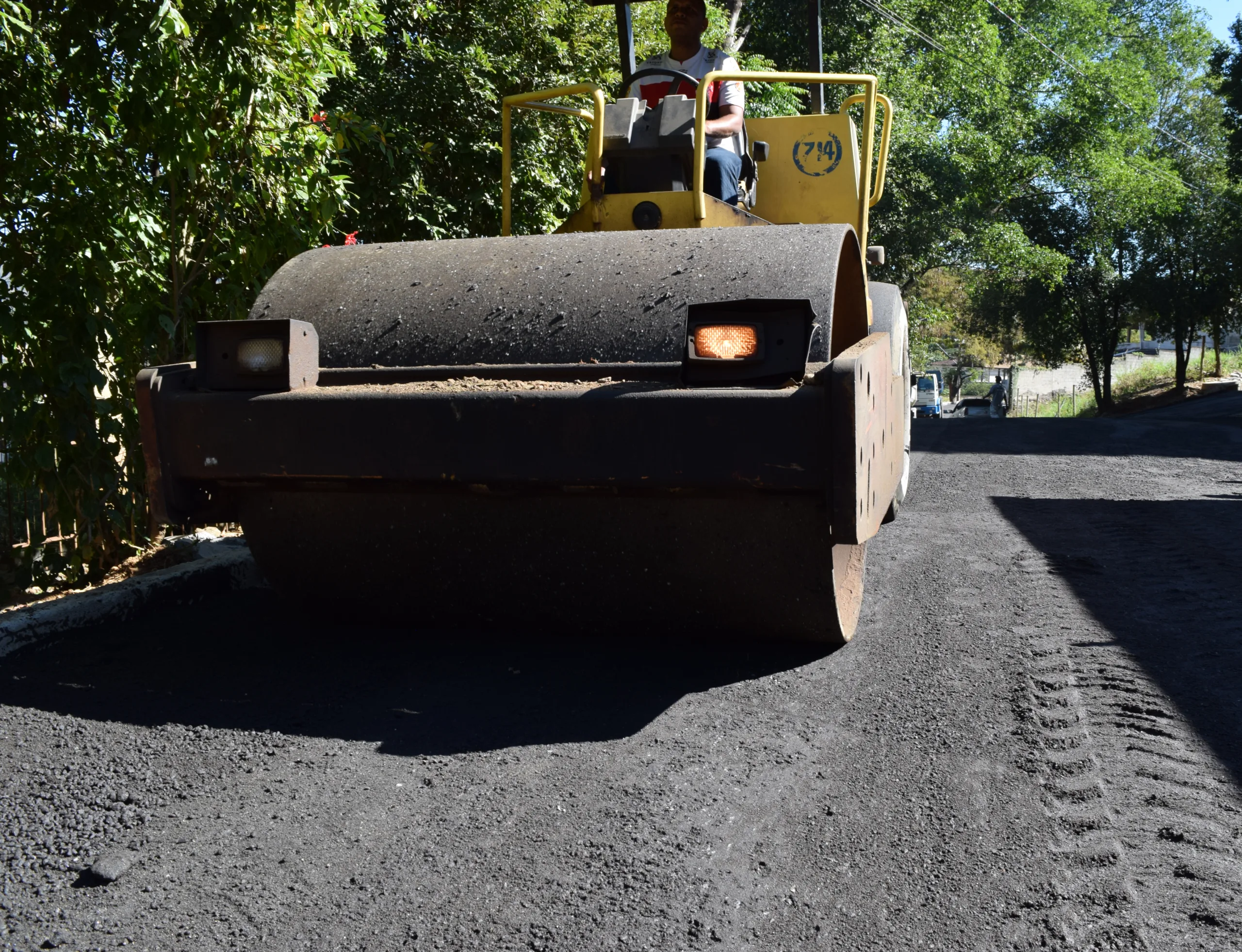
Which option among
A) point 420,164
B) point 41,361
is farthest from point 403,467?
point 420,164

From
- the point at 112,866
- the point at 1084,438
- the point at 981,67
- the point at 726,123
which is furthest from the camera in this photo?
the point at 981,67

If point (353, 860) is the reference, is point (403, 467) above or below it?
above

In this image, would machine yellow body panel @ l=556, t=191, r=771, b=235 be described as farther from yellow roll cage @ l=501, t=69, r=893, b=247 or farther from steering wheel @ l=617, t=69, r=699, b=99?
steering wheel @ l=617, t=69, r=699, b=99

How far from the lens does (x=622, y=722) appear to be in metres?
3.16

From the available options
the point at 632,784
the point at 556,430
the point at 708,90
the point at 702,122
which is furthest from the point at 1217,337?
the point at 632,784

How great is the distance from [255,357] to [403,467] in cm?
62

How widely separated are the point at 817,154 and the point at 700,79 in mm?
885

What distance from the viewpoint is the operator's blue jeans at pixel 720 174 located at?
4.91m

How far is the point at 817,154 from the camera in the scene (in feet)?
19.7

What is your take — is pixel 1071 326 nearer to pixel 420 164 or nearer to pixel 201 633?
pixel 420 164

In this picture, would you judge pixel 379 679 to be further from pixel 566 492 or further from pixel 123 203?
pixel 123 203

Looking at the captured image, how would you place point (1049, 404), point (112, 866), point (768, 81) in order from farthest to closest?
1. point (1049, 404)
2. point (768, 81)
3. point (112, 866)

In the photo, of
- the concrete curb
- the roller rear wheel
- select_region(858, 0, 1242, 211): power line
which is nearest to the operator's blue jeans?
the roller rear wheel

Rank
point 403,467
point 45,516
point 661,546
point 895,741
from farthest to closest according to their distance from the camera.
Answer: point 45,516 < point 661,546 < point 403,467 < point 895,741
